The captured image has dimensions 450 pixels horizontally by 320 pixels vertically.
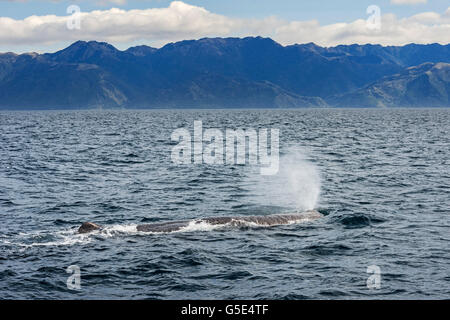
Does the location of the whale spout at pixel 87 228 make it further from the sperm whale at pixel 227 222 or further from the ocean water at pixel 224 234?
the ocean water at pixel 224 234

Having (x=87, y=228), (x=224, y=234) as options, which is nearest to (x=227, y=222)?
(x=224, y=234)

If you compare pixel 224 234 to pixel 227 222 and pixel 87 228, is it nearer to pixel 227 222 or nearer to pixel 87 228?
pixel 227 222

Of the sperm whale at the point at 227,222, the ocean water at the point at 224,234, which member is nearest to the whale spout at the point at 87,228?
the sperm whale at the point at 227,222

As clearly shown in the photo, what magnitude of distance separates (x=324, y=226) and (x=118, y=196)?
1749 cm

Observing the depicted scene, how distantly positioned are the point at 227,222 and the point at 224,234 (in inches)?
82.6

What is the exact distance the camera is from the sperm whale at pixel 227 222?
30.0 metres

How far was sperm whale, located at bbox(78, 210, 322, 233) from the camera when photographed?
30.0 metres

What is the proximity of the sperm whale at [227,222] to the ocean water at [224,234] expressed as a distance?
2.22 feet

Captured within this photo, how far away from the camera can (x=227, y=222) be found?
31.6 meters

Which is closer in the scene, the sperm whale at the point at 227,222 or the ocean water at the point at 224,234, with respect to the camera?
the ocean water at the point at 224,234

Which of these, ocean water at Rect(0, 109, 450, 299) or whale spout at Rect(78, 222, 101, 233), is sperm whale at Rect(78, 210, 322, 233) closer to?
whale spout at Rect(78, 222, 101, 233)
